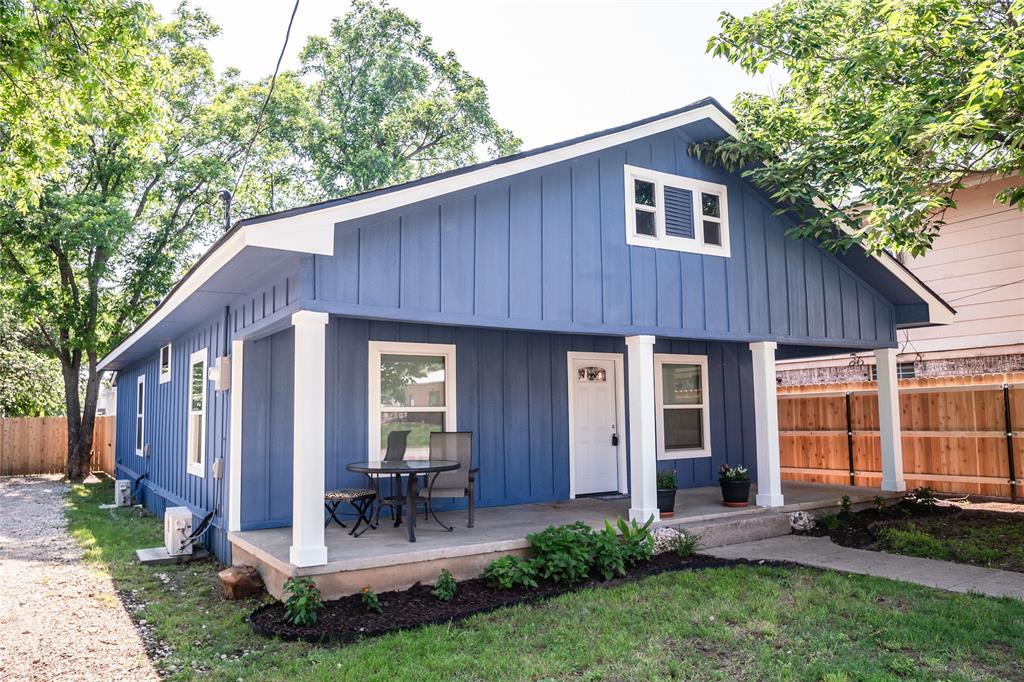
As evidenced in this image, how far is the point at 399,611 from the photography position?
17.1 ft

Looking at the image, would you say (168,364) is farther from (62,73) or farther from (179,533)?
(62,73)

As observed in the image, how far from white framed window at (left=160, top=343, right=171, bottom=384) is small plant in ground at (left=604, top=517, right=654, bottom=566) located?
25.4ft

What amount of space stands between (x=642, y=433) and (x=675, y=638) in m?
2.76

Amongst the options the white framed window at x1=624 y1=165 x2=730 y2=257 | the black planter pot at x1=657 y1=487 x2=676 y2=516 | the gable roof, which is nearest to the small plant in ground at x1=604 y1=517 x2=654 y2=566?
the black planter pot at x1=657 y1=487 x2=676 y2=516

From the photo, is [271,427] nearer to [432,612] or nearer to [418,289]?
[418,289]

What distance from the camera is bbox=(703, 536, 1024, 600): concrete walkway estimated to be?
5.70 metres

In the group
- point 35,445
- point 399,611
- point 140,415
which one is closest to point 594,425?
point 399,611

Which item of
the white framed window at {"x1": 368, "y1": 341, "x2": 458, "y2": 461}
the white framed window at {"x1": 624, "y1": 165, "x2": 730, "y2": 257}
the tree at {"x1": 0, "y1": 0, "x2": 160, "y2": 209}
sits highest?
the tree at {"x1": 0, "y1": 0, "x2": 160, "y2": 209}

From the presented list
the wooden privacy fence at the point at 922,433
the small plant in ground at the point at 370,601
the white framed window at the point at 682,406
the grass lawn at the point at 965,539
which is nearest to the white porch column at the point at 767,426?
the grass lawn at the point at 965,539

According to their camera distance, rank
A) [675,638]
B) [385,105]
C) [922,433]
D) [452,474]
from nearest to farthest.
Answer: [675,638]
[452,474]
[922,433]
[385,105]

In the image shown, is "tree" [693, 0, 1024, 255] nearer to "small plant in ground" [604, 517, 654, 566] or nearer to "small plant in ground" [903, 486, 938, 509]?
"small plant in ground" [903, 486, 938, 509]

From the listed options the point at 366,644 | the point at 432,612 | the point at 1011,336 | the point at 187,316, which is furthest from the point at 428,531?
the point at 1011,336

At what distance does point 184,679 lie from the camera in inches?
166

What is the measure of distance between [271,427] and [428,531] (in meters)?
1.92
